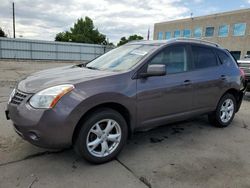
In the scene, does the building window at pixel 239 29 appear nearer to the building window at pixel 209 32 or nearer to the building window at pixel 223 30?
the building window at pixel 223 30

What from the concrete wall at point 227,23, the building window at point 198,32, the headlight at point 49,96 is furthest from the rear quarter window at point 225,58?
the building window at point 198,32

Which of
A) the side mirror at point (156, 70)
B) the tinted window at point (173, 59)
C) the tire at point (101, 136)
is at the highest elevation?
the tinted window at point (173, 59)

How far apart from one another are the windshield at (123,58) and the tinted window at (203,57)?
927 mm

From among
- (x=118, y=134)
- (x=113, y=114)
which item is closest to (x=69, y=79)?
(x=113, y=114)

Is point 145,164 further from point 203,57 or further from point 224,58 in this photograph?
point 224,58

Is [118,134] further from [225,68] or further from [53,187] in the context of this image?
[225,68]

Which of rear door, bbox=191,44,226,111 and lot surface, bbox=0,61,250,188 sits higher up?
rear door, bbox=191,44,226,111

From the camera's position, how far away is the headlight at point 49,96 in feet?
8.87

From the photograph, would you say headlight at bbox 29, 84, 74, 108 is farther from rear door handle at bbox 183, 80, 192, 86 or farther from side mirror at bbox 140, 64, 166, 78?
rear door handle at bbox 183, 80, 192, 86

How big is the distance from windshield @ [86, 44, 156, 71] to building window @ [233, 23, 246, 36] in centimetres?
3692

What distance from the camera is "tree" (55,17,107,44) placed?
6687 centimetres

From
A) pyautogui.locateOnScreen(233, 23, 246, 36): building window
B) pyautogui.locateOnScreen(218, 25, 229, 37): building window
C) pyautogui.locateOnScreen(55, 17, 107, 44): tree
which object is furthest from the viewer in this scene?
pyautogui.locateOnScreen(55, 17, 107, 44): tree

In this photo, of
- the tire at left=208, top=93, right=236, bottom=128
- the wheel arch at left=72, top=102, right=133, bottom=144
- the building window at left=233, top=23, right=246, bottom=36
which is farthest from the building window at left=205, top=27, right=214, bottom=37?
the wheel arch at left=72, top=102, right=133, bottom=144

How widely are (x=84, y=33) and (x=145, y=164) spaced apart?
222 feet
